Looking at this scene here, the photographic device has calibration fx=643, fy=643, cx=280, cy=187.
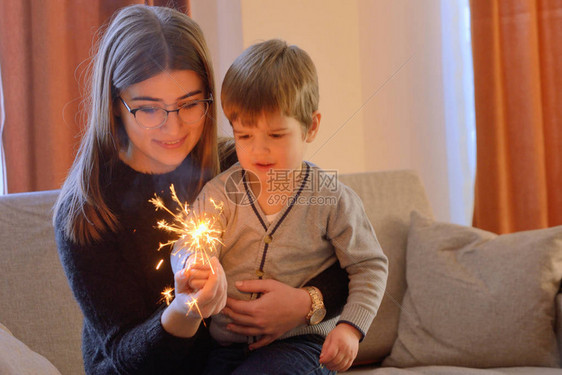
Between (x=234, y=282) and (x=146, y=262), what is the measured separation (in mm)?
203

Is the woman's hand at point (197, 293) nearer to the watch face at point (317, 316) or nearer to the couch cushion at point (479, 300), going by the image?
the watch face at point (317, 316)

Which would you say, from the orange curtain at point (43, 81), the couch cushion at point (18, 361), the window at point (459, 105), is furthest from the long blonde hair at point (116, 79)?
the window at point (459, 105)

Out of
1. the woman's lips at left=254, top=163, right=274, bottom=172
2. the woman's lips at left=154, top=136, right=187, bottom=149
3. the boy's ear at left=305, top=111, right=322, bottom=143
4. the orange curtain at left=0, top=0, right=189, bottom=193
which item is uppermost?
the orange curtain at left=0, top=0, right=189, bottom=193

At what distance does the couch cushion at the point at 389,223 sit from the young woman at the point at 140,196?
0.68m

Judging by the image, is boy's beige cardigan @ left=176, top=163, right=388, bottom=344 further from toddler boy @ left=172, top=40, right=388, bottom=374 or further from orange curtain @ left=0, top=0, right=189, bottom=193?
orange curtain @ left=0, top=0, right=189, bottom=193

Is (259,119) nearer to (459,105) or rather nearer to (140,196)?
(140,196)

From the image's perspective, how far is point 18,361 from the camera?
117 cm

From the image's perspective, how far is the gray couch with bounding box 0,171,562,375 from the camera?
5.54 ft

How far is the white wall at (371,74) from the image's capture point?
2.68 m

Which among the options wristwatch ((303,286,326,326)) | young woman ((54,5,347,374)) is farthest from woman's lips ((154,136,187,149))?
wristwatch ((303,286,326,326))

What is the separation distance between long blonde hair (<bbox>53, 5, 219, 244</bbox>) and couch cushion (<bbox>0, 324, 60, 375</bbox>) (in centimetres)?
23

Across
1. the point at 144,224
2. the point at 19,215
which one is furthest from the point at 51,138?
the point at 144,224

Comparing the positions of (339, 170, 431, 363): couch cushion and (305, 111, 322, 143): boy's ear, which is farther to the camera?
(339, 170, 431, 363): couch cushion

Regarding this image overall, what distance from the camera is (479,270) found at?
186 centimetres
